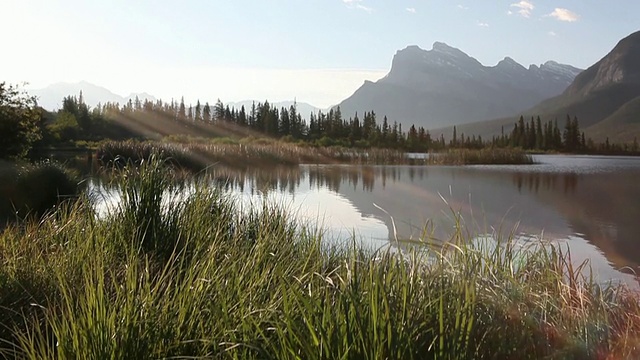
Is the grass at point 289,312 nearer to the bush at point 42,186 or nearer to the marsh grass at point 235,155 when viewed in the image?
the bush at point 42,186

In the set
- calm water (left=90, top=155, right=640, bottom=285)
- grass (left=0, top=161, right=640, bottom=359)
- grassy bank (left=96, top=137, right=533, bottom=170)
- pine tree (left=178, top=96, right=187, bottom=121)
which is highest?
pine tree (left=178, top=96, right=187, bottom=121)

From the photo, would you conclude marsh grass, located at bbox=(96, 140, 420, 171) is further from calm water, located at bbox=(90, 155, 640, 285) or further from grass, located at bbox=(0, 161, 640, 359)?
grass, located at bbox=(0, 161, 640, 359)

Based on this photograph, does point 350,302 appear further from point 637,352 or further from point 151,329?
point 637,352

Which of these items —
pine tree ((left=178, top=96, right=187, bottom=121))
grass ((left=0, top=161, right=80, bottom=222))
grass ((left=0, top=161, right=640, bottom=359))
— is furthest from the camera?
pine tree ((left=178, top=96, right=187, bottom=121))

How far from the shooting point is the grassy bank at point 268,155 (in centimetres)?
2661

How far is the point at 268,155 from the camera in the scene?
108 feet

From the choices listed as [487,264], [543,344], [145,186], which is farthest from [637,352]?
[145,186]

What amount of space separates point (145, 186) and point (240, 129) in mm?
99158

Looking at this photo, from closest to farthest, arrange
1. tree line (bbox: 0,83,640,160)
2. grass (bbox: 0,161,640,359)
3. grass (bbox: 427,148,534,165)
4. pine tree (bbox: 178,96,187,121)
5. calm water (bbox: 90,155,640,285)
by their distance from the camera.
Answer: grass (bbox: 0,161,640,359), calm water (bbox: 90,155,640,285), grass (bbox: 427,148,534,165), tree line (bbox: 0,83,640,160), pine tree (bbox: 178,96,187,121)

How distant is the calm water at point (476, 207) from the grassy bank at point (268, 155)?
17.2 feet

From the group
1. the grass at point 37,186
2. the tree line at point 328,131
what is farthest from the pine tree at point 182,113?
the grass at point 37,186

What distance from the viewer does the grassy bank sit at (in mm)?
26609

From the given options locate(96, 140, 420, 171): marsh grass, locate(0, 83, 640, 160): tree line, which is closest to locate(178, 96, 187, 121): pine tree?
locate(0, 83, 640, 160): tree line

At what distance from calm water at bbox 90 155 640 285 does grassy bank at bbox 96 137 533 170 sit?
5.26 meters
